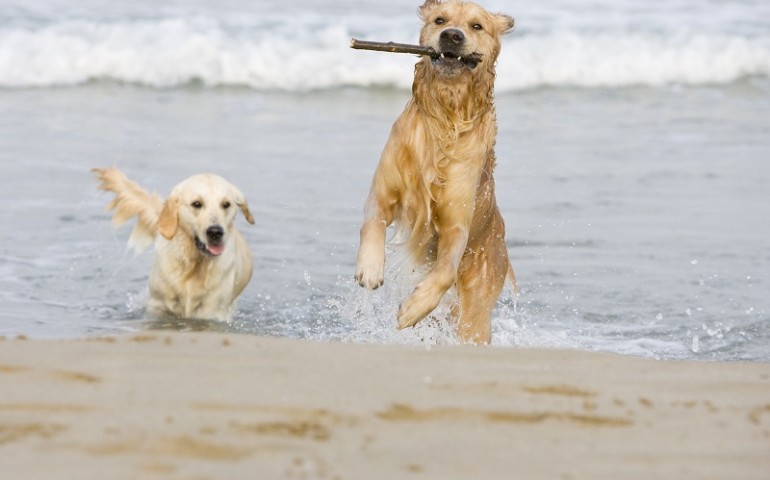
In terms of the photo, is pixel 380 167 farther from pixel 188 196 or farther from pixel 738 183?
pixel 738 183

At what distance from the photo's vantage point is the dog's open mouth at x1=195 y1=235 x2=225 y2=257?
6.97 m

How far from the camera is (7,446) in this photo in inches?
120


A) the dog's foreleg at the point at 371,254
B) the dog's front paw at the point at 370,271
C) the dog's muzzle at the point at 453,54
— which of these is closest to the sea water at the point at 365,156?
the dog's foreleg at the point at 371,254

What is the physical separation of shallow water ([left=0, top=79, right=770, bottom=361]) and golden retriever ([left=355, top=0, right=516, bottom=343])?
538mm

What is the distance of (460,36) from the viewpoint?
16.7 feet

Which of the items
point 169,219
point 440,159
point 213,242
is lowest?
point 213,242

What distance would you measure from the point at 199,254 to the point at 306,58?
313 inches

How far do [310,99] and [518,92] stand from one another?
2.37 m

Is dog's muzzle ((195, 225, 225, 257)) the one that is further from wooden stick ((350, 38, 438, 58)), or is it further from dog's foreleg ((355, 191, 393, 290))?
wooden stick ((350, 38, 438, 58))

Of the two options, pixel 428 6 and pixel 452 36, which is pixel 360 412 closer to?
pixel 452 36

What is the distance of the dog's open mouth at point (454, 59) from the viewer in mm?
5152

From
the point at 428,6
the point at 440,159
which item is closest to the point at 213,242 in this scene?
the point at 440,159

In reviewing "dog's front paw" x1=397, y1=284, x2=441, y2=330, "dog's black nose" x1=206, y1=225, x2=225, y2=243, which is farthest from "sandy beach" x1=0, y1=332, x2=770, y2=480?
"dog's black nose" x1=206, y1=225, x2=225, y2=243

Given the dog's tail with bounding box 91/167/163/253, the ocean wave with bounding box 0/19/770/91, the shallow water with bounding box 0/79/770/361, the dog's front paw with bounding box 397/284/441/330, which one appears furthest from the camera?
the ocean wave with bounding box 0/19/770/91
